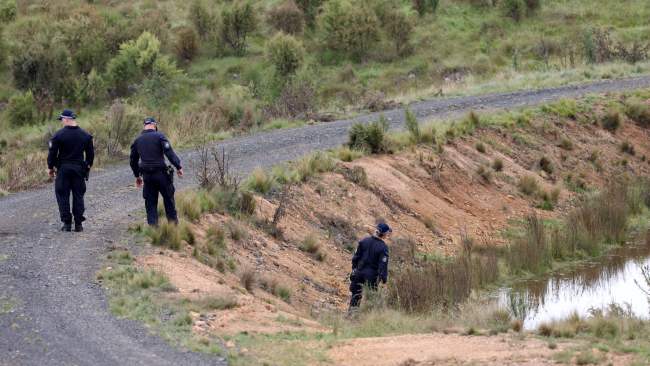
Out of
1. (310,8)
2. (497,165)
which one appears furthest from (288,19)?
(497,165)

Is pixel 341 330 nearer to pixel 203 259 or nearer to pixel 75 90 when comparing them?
pixel 203 259

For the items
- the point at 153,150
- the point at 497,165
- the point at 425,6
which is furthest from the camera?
the point at 425,6

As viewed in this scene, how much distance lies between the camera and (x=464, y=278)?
17.6 m

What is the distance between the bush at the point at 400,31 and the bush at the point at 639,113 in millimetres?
18191

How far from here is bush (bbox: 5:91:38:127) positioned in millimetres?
39500

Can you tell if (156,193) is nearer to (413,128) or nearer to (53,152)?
(53,152)

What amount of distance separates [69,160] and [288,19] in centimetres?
3731

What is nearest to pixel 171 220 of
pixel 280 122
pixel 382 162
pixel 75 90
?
pixel 382 162

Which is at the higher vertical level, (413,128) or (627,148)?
(413,128)

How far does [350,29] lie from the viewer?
48.6 meters

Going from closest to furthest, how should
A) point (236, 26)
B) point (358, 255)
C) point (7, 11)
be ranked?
point (358, 255), point (236, 26), point (7, 11)

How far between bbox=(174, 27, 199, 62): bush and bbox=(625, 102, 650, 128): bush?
80.6ft

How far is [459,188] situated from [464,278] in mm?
7169

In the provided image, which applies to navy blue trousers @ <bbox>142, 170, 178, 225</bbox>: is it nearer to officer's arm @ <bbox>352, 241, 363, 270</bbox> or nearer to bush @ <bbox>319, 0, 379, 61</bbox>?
officer's arm @ <bbox>352, 241, 363, 270</bbox>
